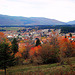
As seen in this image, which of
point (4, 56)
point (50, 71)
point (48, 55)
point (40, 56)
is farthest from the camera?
point (48, 55)

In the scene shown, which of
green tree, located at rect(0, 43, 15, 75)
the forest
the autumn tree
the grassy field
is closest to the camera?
the grassy field

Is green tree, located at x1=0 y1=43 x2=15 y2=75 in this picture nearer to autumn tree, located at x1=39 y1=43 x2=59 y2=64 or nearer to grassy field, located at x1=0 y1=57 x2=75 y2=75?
grassy field, located at x1=0 y1=57 x2=75 y2=75

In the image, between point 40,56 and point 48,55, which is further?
point 48,55

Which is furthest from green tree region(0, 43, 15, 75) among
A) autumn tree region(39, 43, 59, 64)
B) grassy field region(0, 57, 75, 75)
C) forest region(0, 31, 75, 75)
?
autumn tree region(39, 43, 59, 64)

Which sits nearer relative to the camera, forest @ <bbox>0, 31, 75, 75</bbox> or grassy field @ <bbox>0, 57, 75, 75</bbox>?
grassy field @ <bbox>0, 57, 75, 75</bbox>

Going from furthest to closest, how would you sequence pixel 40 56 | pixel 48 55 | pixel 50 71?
pixel 48 55
pixel 40 56
pixel 50 71

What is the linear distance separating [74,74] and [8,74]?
9.41m

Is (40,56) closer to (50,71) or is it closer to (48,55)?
(48,55)

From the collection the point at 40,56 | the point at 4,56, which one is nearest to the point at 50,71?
the point at 4,56

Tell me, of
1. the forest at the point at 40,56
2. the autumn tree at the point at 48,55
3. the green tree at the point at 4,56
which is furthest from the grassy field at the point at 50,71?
the autumn tree at the point at 48,55

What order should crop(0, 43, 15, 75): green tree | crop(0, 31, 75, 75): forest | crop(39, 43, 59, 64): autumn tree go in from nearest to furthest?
crop(0, 43, 15, 75): green tree → crop(0, 31, 75, 75): forest → crop(39, 43, 59, 64): autumn tree

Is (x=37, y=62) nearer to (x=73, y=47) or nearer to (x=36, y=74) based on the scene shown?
(x=36, y=74)

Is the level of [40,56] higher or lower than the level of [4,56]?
lower

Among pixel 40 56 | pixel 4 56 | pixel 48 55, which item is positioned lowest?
pixel 40 56
